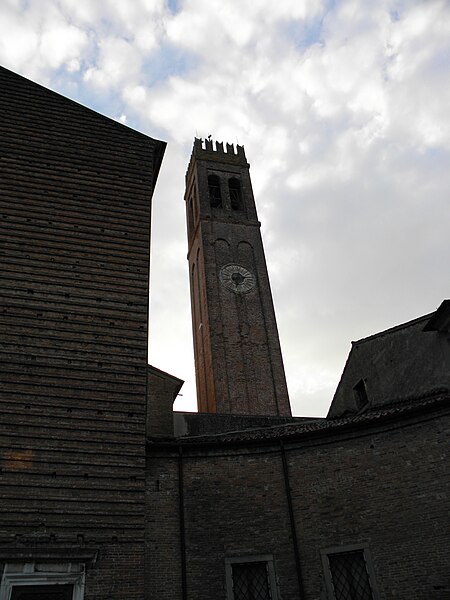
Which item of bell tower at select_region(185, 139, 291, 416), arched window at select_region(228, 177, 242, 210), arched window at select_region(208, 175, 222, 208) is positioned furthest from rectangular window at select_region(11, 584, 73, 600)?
arched window at select_region(228, 177, 242, 210)

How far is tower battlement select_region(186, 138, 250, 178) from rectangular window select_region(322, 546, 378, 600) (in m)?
27.5

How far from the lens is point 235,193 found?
110 ft

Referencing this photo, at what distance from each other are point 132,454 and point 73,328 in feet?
8.96

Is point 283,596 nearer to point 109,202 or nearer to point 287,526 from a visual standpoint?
point 287,526

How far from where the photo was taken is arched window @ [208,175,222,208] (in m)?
32.2

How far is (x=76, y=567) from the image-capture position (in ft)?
28.1

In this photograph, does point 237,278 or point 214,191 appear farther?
point 214,191

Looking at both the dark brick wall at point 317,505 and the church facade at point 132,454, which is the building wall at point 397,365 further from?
the dark brick wall at point 317,505

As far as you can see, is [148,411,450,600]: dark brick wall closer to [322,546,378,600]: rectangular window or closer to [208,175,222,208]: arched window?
[322,546,378,600]: rectangular window

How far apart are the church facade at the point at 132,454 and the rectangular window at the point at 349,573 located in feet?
0.08

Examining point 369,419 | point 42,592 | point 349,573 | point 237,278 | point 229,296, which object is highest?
point 237,278

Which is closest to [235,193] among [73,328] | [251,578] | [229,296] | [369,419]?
[229,296]

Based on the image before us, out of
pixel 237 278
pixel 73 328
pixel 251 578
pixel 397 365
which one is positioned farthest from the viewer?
pixel 237 278

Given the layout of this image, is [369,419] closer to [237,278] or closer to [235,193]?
[237,278]
